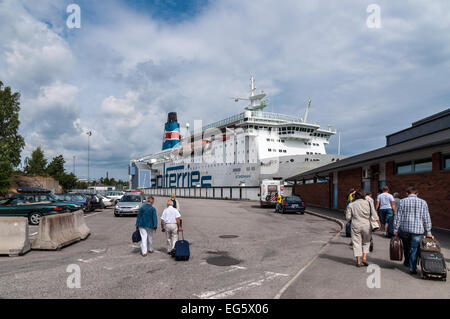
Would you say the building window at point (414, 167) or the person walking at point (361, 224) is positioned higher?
the building window at point (414, 167)

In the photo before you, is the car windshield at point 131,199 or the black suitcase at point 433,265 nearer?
the black suitcase at point 433,265

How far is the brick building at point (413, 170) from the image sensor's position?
39.4 feet

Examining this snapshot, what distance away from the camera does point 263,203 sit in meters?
28.7

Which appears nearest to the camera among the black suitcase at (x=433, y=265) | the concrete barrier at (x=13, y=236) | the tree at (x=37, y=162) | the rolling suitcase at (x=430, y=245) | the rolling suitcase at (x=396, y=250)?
the black suitcase at (x=433, y=265)

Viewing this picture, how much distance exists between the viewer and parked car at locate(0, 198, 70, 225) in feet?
43.2

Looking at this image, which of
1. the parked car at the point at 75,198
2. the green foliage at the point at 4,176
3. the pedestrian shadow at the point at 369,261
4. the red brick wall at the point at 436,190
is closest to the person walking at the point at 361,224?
the pedestrian shadow at the point at 369,261

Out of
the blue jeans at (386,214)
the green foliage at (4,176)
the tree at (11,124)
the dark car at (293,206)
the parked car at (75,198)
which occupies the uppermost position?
the tree at (11,124)

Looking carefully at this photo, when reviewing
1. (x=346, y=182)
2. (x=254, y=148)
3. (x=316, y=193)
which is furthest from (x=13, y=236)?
(x=254, y=148)

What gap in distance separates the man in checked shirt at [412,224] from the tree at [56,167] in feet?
228

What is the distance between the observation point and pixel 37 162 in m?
64.9

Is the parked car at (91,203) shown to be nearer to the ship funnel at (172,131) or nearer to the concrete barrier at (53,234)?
the concrete barrier at (53,234)

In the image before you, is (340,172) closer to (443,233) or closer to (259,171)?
(443,233)

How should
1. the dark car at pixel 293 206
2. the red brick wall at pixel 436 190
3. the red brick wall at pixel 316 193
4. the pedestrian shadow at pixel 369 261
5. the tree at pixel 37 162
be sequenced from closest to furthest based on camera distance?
the pedestrian shadow at pixel 369 261
the red brick wall at pixel 436 190
the dark car at pixel 293 206
the red brick wall at pixel 316 193
the tree at pixel 37 162

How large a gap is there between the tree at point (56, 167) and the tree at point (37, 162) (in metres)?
1.09
